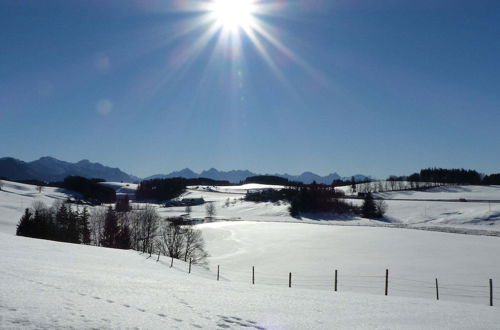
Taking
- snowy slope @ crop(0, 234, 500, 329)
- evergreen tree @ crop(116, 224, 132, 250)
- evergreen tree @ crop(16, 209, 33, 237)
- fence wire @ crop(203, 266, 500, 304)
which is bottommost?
evergreen tree @ crop(116, 224, 132, 250)

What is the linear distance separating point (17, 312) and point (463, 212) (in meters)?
134

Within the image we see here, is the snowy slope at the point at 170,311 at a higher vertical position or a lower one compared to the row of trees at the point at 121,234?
higher

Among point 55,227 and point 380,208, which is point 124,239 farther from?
point 380,208

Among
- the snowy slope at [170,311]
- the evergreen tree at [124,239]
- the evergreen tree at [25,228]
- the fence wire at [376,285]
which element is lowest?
the evergreen tree at [124,239]

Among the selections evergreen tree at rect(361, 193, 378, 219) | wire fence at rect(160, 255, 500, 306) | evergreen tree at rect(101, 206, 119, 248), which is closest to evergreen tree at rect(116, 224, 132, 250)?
evergreen tree at rect(101, 206, 119, 248)

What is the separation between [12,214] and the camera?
11631cm

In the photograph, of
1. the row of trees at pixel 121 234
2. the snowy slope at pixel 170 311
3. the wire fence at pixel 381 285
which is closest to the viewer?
the snowy slope at pixel 170 311

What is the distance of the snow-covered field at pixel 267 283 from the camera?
7.59 m

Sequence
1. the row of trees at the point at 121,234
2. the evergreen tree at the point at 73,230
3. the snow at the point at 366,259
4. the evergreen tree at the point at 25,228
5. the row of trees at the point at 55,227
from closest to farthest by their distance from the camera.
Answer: the snow at the point at 366,259, the evergreen tree at the point at 25,228, the row of trees at the point at 121,234, the row of trees at the point at 55,227, the evergreen tree at the point at 73,230

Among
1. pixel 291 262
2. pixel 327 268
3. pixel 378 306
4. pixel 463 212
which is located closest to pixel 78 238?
pixel 291 262

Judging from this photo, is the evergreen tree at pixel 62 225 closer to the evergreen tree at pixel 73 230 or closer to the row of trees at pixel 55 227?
the row of trees at pixel 55 227

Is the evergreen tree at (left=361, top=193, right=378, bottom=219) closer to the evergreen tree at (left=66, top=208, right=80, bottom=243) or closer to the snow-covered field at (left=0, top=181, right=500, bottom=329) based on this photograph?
the snow-covered field at (left=0, top=181, right=500, bottom=329)

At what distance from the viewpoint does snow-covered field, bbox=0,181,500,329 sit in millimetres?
7594

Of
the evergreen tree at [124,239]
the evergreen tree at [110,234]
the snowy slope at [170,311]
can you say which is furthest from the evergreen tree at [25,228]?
the snowy slope at [170,311]
